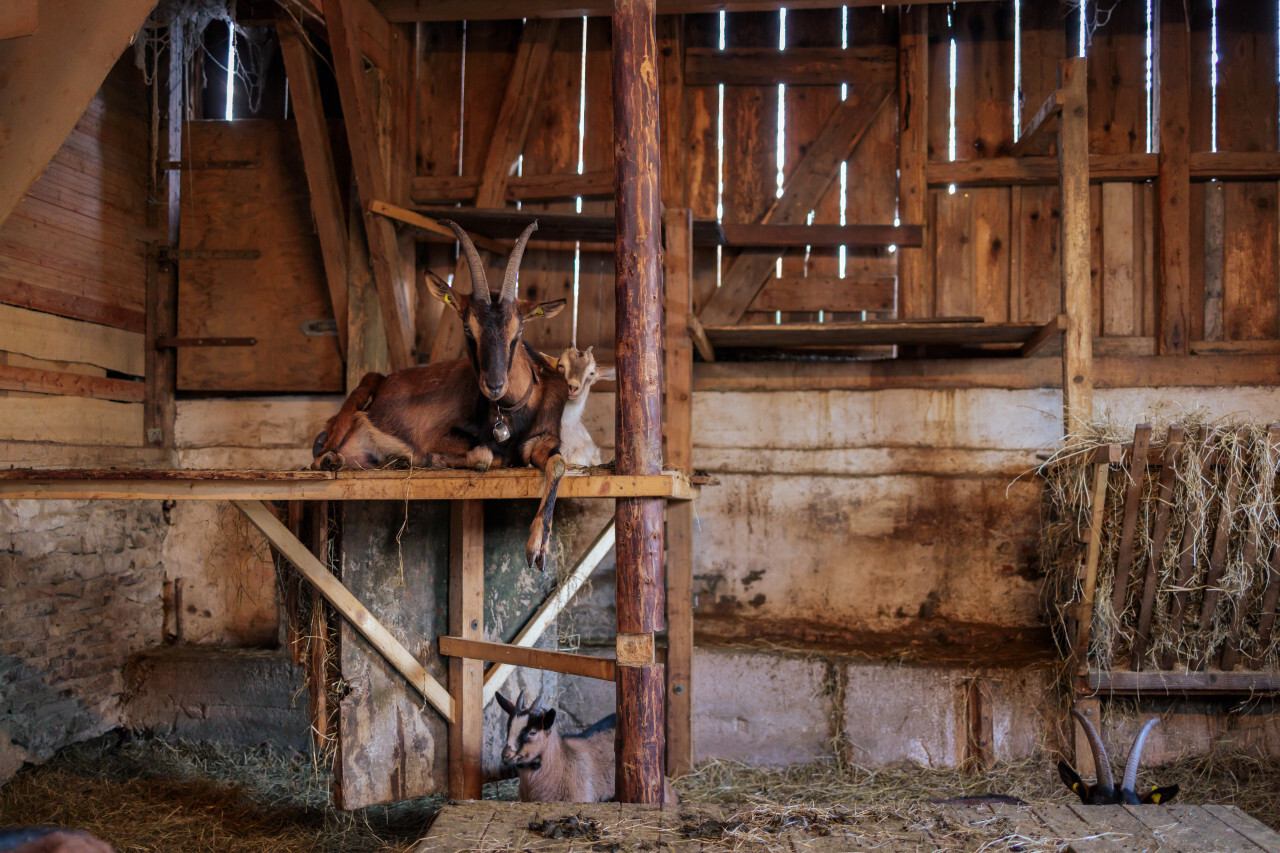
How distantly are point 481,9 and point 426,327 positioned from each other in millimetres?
2259

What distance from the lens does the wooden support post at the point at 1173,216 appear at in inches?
234

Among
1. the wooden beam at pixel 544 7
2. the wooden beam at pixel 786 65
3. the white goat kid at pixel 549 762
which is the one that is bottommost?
the white goat kid at pixel 549 762

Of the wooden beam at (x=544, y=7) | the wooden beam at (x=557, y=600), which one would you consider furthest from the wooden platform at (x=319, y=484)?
the wooden beam at (x=544, y=7)

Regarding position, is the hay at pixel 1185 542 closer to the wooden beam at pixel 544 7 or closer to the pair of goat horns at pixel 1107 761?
the pair of goat horns at pixel 1107 761

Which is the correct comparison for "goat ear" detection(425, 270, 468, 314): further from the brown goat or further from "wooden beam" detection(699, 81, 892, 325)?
"wooden beam" detection(699, 81, 892, 325)

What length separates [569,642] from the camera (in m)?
5.82

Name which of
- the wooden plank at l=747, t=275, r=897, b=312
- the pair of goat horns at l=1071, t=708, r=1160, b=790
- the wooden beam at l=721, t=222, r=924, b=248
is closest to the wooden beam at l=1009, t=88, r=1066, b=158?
the wooden beam at l=721, t=222, r=924, b=248

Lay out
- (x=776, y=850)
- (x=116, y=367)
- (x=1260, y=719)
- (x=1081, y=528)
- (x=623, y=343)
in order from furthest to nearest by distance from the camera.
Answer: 1. (x=116, y=367)
2. (x=1260, y=719)
3. (x=1081, y=528)
4. (x=623, y=343)
5. (x=776, y=850)

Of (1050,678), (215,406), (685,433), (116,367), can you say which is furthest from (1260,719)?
(116,367)

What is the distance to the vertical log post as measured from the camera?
366 centimetres

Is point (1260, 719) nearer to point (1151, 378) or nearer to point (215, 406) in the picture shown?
point (1151, 378)

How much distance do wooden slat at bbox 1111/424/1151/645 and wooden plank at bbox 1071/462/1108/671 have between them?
11cm

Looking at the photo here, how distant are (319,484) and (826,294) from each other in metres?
3.92

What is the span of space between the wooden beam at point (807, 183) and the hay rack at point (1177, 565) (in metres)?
2.46
